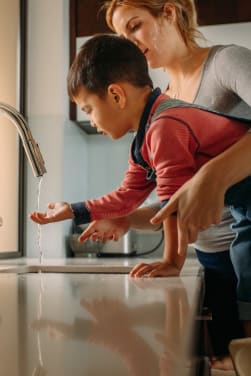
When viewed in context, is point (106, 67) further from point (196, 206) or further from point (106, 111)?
point (196, 206)

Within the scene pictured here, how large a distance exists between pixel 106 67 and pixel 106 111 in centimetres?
8

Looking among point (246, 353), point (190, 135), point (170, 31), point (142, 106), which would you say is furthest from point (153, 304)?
point (170, 31)

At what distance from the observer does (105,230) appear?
91 centimetres

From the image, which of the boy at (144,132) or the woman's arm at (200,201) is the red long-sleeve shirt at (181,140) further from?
the woman's arm at (200,201)

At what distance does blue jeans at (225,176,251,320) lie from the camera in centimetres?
74

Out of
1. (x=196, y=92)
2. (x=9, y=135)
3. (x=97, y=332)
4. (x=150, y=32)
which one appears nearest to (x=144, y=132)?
(x=196, y=92)

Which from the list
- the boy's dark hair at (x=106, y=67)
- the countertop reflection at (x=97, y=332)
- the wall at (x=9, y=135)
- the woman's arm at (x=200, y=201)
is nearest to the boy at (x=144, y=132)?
the boy's dark hair at (x=106, y=67)

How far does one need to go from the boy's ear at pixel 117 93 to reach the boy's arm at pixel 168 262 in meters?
0.26

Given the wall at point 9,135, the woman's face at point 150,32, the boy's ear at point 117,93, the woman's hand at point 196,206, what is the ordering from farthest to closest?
the wall at point 9,135
the woman's face at point 150,32
the boy's ear at point 117,93
the woman's hand at point 196,206

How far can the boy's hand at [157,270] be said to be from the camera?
74cm

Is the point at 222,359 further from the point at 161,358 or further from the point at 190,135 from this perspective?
the point at 161,358

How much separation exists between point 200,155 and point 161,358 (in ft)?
1.81

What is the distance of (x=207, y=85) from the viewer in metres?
0.92

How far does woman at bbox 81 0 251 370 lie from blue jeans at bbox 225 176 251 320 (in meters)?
0.10
